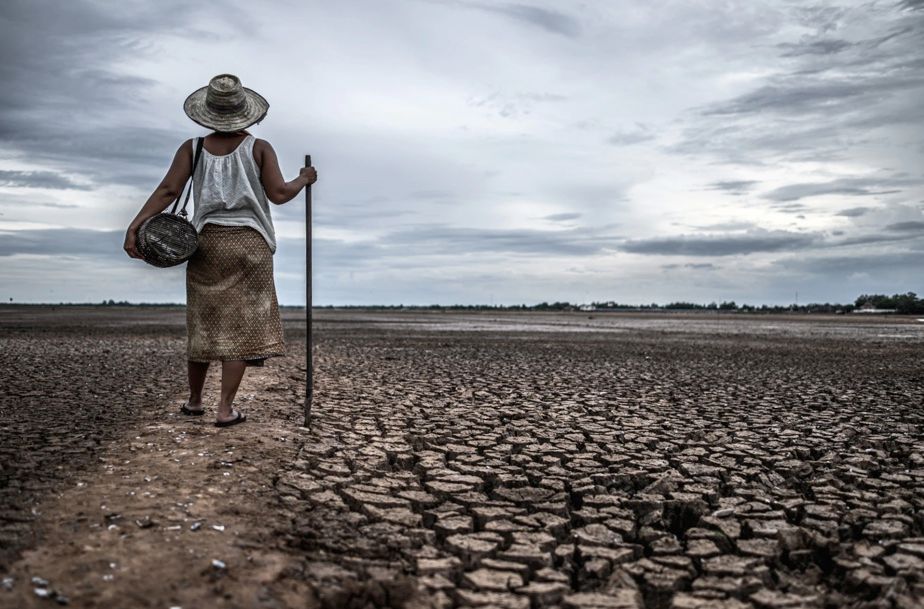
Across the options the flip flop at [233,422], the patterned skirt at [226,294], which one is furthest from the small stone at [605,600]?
the flip flop at [233,422]

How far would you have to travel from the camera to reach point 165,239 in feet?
11.4

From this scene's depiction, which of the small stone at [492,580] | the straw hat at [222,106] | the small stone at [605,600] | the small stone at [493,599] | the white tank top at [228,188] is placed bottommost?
the small stone at [605,600]

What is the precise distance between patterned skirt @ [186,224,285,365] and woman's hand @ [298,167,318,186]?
1.49ft

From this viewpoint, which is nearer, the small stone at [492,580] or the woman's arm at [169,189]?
the small stone at [492,580]

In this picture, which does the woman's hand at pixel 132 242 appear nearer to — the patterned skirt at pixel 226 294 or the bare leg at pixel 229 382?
the patterned skirt at pixel 226 294

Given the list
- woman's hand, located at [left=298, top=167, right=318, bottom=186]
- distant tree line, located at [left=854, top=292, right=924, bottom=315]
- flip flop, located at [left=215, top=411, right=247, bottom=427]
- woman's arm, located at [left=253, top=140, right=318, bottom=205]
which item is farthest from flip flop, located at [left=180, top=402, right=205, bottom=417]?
distant tree line, located at [left=854, top=292, right=924, bottom=315]

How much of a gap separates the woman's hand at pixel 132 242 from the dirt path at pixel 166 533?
98cm

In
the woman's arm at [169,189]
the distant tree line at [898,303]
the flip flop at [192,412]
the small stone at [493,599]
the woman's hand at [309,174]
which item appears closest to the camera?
the small stone at [493,599]

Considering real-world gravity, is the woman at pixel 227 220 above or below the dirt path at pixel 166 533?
above

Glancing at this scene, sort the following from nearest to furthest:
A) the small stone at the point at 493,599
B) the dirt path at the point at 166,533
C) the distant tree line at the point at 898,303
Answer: the dirt path at the point at 166,533 < the small stone at the point at 493,599 < the distant tree line at the point at 898,303

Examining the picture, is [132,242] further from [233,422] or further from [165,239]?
[233,422]

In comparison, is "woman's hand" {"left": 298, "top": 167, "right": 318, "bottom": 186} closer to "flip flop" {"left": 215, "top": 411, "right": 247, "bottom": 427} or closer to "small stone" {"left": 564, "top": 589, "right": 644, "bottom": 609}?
"flip flop" {"left": 215, "top": 411, "right": 247, "bottom": 427}

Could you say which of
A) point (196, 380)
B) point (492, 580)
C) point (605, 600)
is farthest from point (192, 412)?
point (605, 600)

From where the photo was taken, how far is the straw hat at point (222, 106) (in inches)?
142
